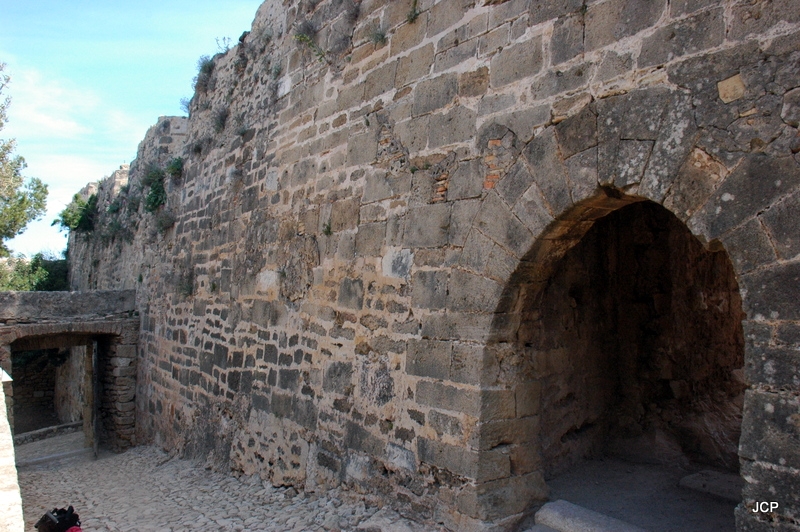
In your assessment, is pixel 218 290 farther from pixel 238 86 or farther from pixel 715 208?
pixel 715 208

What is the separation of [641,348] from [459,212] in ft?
7.44

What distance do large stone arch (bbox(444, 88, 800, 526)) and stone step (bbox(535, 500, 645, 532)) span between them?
12cm

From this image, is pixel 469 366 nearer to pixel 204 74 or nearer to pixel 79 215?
Answer: pixel 204 74

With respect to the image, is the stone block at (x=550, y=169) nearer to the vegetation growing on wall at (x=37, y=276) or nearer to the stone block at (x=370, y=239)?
the stone block at (x=370, y=239)

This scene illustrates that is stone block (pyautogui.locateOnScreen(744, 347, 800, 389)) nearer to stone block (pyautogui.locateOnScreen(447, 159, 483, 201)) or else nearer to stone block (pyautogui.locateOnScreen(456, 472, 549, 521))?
stone block (pyautogui.locateOnScreen(456, 472, 549, 521))

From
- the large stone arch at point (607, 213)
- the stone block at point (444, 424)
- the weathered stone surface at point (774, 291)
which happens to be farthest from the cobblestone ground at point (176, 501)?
the weathered stone surface at point (774, 291)

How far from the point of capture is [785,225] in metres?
2.25

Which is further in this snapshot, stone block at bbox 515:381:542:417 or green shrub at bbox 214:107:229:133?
green shrub at bbox 214:107:229:133

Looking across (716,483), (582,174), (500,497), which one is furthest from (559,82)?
(716,483)

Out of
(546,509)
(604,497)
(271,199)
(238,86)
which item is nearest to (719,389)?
(604,497)

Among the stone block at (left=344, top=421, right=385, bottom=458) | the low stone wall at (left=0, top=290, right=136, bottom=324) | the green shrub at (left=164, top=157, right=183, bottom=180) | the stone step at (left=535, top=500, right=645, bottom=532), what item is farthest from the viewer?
the low stone wall at (left=0, top=290, right=136, bottom=324)

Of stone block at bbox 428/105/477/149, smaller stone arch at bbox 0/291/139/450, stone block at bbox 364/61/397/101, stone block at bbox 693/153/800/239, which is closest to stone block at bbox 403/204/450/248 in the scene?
stone block at bbox 428/105/477/149

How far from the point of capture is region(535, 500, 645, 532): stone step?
3275 mm

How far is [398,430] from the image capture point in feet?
13.0
